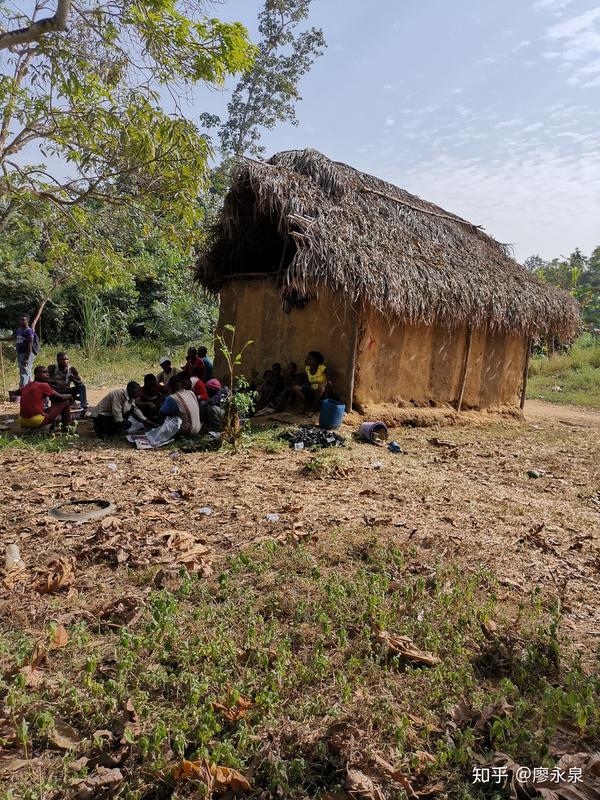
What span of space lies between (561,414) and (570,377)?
5.61 metres

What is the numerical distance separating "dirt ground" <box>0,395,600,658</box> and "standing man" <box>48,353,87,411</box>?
32.1 inches

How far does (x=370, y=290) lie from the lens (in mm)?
8500

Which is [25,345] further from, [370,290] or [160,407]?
[370,290]

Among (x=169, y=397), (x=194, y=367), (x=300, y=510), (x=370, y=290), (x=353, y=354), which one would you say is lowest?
(x=300, y=510)

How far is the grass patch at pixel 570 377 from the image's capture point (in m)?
16.2

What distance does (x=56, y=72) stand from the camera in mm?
4727

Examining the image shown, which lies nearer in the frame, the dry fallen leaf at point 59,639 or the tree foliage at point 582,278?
the dry fallen leaf at point 59,639

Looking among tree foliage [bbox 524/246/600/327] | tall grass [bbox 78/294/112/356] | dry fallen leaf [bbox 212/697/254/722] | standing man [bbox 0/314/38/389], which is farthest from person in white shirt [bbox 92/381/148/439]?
tree foliage [bbox 524/246/600/327]

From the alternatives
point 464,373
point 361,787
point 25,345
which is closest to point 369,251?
point 464,373

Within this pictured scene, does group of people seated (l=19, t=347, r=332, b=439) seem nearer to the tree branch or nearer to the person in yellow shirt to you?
the person in yellow shirt

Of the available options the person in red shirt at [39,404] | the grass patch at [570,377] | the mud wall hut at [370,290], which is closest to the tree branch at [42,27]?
the person in red shirt at [39,404]

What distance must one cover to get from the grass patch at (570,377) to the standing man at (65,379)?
509 inches

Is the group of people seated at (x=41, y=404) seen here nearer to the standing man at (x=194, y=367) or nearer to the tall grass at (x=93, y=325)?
the standing man at (x=194, y=367)

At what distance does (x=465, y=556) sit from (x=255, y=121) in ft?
77.3
